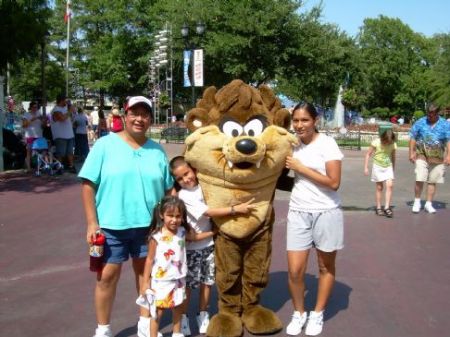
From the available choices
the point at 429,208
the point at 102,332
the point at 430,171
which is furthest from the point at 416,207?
the point at 102,332

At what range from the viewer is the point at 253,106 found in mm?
3990

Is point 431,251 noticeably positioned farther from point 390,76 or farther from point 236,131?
point 390,76

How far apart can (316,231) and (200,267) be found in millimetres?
910

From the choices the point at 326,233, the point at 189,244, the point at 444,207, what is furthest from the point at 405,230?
the point at 189,244

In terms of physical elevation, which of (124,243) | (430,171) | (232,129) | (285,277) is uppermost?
(232,129)

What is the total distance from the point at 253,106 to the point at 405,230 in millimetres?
4626

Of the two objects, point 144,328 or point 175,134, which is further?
point 175,134

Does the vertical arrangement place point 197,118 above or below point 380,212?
above

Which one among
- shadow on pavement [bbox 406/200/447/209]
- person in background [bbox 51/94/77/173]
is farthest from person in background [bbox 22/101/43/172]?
shadow on pavement [bbox 406/200/447/209]

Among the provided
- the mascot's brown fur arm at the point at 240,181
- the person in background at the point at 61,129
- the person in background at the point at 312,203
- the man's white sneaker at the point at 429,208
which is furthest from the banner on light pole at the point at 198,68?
the person in background at the point at 312,203

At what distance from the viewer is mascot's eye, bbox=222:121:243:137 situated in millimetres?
3918

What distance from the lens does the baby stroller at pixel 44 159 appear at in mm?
12055

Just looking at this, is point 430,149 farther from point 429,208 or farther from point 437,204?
point 437,204

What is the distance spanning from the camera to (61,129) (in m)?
12.4
